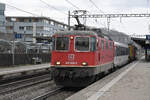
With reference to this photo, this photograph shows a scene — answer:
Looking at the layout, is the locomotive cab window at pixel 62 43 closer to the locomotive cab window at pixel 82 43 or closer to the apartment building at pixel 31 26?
the locomotive cab window at pixel 82 43

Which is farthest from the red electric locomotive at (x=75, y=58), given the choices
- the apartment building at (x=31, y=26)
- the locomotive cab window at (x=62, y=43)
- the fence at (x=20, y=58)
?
the apartment building at (x=31, y=26)

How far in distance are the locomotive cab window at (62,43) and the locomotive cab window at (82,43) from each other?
0.50 metres

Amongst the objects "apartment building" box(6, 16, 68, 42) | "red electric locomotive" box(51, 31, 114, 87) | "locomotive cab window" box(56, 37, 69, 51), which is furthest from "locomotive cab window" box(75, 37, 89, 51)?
"apartment building" box(6, 16, 68, 42)

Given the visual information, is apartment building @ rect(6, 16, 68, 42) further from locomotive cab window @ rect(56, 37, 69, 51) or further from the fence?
locomotive cab window @ rect(56, 37, 69, 51)

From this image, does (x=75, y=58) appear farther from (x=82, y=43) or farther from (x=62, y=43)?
(x=62, y=43)

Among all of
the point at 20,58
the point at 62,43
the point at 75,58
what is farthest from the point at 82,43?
the point at 20,58

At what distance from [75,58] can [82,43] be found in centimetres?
85

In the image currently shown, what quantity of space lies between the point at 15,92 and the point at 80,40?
13.2ft

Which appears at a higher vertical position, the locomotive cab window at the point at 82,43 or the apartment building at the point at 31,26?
the apartment building at the point at 31,26

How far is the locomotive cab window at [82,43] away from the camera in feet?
41.2

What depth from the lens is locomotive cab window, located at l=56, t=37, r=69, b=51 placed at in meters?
12.7

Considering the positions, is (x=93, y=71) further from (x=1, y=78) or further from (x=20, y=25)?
(x=20, y=25)

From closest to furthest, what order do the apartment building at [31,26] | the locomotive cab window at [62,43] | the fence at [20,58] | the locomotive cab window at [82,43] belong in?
1. the locomotive cab window at [82,43]
2. the locomotive cab window at [62,43]
3. the fence at [20,58]
4. the apartment building at [31,26]

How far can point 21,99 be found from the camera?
1041cm
